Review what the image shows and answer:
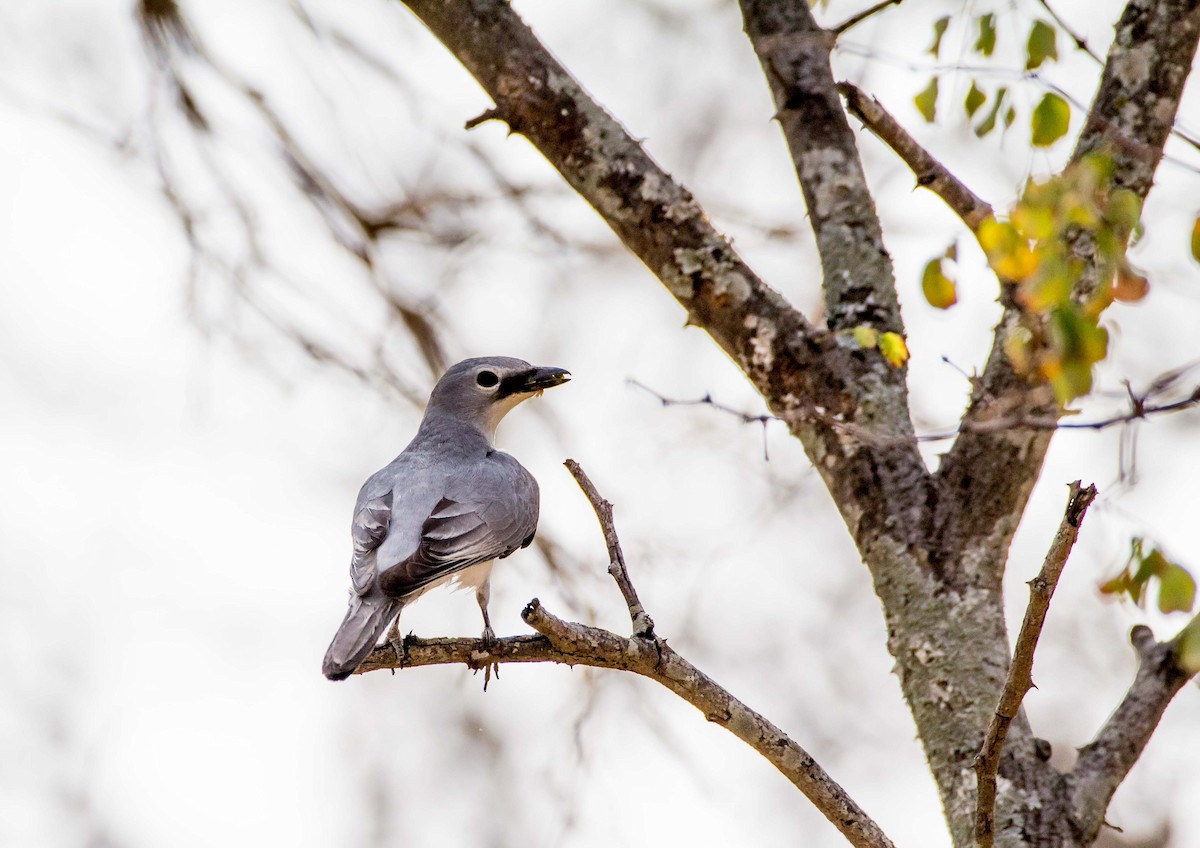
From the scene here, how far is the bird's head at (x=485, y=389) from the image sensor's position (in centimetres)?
605

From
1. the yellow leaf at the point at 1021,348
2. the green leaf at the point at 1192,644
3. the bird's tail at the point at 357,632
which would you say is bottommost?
the bird's tail at the point at 357,632

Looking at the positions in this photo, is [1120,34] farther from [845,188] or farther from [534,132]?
[534,132]

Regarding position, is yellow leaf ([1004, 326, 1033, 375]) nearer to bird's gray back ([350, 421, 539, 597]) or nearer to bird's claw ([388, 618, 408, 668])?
bird's claw ([388, 618, 408, 668])

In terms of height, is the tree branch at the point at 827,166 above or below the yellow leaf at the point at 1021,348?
above

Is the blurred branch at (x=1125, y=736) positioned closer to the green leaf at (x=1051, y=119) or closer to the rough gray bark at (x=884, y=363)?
the rough gray bark at (x=884, y=363)

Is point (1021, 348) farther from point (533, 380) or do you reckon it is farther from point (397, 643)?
point (533, 380)

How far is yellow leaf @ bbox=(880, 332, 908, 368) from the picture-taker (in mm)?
4265

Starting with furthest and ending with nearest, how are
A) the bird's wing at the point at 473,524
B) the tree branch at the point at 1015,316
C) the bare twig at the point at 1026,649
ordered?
the bird's wing at the point at 473,524 → the tree branch at the point at 1015,316 → the bare twig at the point at 1026,649

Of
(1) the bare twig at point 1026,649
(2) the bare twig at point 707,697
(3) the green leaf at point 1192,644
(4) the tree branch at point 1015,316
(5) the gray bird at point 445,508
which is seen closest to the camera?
(1) the bare twig at point 1026,649

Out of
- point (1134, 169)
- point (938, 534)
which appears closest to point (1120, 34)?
point (1134, 169)

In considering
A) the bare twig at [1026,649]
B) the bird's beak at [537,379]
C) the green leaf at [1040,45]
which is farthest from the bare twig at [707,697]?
the bird's beak at [537,379]

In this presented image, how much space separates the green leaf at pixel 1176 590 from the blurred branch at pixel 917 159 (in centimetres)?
→ 126

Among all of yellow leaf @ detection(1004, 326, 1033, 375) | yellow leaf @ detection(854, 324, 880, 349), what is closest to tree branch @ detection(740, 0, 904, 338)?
yellow leaf @ detection(854, 324, 880, 349)

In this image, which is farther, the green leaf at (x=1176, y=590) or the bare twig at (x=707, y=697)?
the green leaf at (x=1176, y=590)
